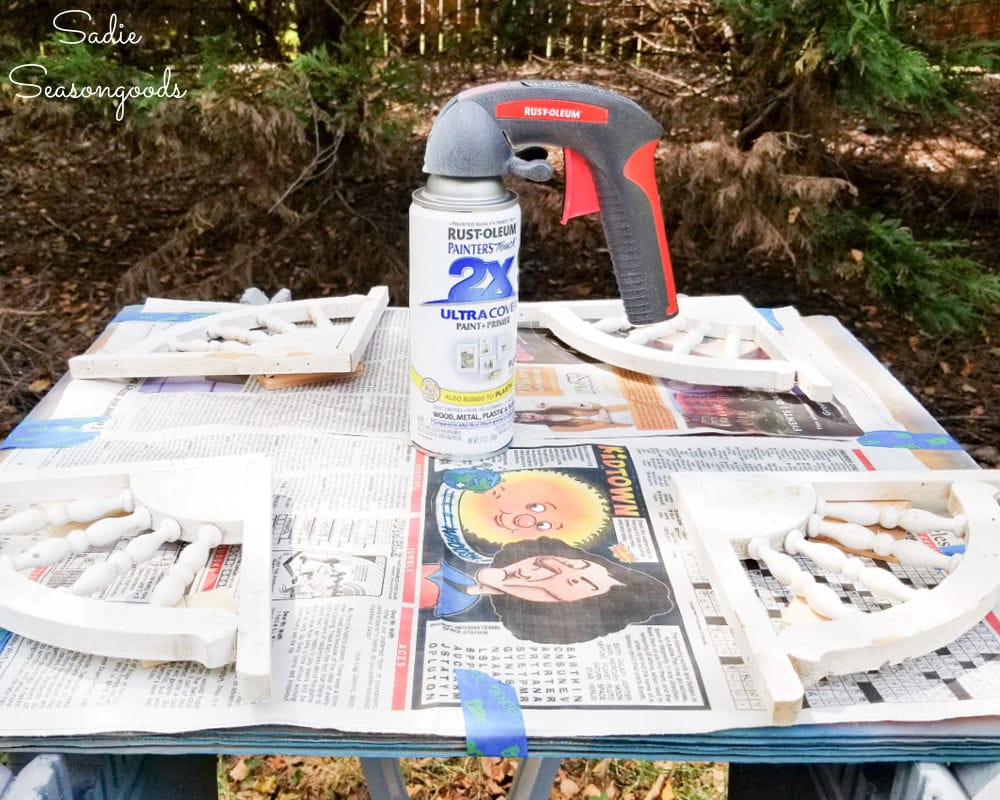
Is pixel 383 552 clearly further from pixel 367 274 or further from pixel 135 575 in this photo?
pixel 367 274

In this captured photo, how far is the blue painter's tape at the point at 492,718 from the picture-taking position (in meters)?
0.59

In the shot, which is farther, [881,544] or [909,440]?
[909,440]

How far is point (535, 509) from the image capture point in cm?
86

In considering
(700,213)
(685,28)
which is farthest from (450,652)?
(685,28)

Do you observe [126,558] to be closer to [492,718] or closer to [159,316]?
[492,718]

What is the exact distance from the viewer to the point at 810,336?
1294mm

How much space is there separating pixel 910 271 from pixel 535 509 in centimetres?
148

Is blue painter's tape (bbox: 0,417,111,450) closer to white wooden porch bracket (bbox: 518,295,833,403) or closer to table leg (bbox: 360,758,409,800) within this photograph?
table leg (bbox: 360,758,409,800)

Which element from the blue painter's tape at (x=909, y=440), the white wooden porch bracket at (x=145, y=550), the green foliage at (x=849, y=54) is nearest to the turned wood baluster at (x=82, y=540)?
the white wooden porch bracket at (x=145, y=550)

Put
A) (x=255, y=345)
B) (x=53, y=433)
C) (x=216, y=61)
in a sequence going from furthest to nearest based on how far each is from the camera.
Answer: (x=216, y=61) < (x=255, y=345) < (x=53, y=433)

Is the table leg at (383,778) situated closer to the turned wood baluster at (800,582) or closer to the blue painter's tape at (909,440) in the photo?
the turned wood baluster at (800,582)

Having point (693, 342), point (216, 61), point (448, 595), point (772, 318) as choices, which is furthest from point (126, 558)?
point (216, 61)

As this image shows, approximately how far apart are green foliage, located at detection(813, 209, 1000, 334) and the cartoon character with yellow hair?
1.40 m

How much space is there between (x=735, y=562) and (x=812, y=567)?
3.5 inches
